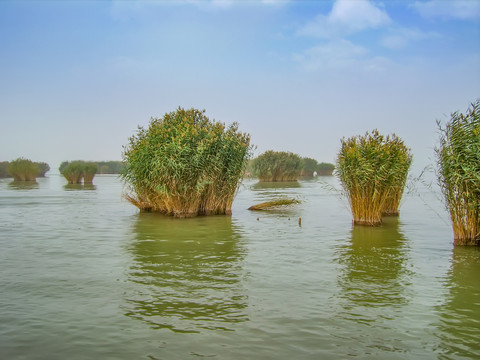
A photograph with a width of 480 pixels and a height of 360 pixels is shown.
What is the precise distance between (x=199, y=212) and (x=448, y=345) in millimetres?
14640

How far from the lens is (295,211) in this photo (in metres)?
Answer: 21.8

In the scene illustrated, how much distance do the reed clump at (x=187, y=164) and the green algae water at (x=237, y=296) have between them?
4069mm

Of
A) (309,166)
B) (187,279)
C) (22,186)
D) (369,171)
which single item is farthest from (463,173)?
(309,166)

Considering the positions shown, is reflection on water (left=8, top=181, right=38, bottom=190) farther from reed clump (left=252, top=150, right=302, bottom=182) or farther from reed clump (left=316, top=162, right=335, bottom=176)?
reed clump (left=316, top=162, right=335, bottom=176)

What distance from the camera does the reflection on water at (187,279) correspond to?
6.23 metres

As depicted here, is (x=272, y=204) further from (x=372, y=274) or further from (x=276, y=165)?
(x=276, y=165)

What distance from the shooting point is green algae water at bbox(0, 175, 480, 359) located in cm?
531

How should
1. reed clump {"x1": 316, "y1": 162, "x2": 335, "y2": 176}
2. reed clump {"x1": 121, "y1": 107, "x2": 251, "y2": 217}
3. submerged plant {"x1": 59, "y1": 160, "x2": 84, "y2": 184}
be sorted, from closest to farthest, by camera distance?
reed clump {"x1": 121, "y1": 107, "x2": 251, "y2": 217}, submerged plant {"x1": 59, "y1": 160, "x2": 84, "y2": 184}, reed clump {"x1": 316, "y1": 162, "x2": 335, "y2": 176}

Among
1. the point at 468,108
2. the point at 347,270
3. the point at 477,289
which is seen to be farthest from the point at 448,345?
the point at 468,108

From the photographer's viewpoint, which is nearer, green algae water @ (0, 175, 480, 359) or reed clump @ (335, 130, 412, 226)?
green algae water @ (0, 175, 480, 359)

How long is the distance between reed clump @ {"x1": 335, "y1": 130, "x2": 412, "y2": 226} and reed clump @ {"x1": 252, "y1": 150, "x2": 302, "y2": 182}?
128ft

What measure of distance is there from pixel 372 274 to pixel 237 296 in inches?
125

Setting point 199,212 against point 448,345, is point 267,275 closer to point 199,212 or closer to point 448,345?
point 448,345

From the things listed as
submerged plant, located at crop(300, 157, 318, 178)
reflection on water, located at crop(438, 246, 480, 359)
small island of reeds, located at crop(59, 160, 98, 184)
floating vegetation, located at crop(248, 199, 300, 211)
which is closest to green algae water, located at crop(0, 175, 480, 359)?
reflection on water, located at crop(438, 246, 480, 359)
